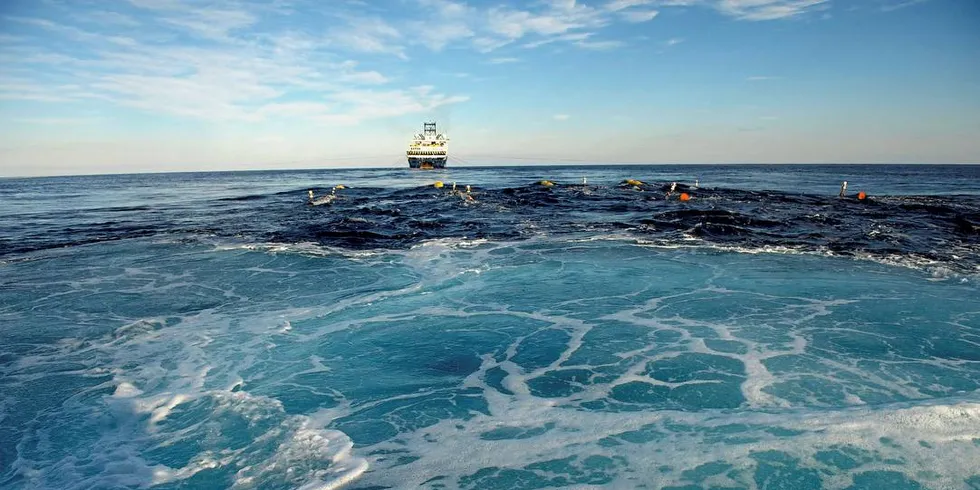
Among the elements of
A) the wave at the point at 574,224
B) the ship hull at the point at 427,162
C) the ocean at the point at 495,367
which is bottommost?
the ocean at the point at 495,367

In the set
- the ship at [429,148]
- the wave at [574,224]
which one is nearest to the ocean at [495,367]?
the wave at [574,224]

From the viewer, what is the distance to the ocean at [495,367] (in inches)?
257

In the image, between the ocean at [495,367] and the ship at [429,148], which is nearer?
the ocean at [495,367]

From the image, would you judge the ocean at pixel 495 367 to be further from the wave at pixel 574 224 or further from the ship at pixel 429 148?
the ship at pixel 429 148

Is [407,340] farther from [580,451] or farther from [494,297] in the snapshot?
[580,451]

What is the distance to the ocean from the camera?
6.52 m

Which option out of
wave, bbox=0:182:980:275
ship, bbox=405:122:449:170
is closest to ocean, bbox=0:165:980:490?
wave, bbox=0:182:980:275

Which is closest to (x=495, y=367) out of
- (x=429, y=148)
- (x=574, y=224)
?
(x=574, y=224)

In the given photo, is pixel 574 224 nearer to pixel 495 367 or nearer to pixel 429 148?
pixel 495 367

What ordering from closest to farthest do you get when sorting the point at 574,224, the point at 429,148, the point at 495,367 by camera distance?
the point at 495,367 → the point at 574,224 → the point at 429,148

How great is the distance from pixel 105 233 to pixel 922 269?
37.5 m

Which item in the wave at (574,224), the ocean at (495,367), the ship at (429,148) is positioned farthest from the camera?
the ship at (429,148)

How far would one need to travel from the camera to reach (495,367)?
9805 millimetres

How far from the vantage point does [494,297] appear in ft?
48.5
